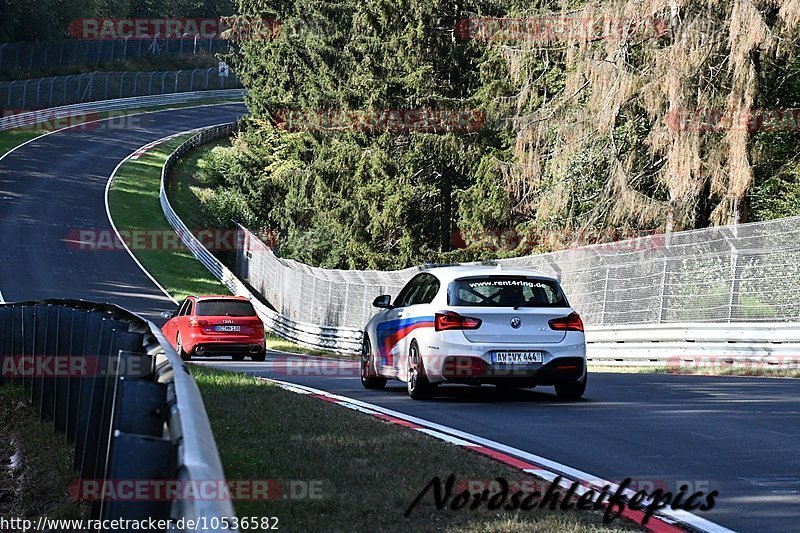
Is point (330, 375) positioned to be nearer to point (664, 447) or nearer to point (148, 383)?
point (664, 447)

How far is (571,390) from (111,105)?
9075 cm

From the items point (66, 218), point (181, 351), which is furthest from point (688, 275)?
point (66, 218)

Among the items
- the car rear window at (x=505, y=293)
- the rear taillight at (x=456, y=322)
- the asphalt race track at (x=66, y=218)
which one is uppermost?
the asphalt race track at (x=66, y=218)

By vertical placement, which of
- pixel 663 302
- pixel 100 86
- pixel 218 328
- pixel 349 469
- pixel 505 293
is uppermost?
pixel 100 86

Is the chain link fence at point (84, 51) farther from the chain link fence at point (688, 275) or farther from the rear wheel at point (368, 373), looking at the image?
the rear wheel at point (368, 373)

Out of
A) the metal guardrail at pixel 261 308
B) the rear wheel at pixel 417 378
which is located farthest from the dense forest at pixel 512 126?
the rear wheel at pixel 417 378

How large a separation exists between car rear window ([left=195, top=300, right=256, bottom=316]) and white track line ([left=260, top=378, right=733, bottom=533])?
1425cm

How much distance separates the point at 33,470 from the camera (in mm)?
10977

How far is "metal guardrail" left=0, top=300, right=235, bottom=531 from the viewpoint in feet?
14.0

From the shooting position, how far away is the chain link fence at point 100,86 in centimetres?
9188

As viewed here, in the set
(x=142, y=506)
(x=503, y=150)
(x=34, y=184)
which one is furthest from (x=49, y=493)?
(x=34, y=184)

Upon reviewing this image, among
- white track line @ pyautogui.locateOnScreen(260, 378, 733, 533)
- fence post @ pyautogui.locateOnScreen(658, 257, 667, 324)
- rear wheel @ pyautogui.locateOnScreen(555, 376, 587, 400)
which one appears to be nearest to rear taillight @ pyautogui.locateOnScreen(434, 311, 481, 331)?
white track line @ pyautogui.locateOnScreen(260, 378, 733, 533)

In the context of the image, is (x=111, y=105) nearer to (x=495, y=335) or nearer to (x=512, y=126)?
(x=512, y=126)

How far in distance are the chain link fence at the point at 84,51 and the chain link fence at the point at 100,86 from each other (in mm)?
2646
